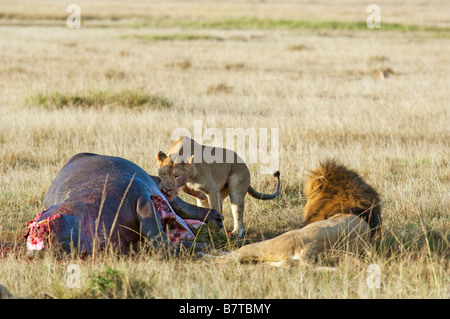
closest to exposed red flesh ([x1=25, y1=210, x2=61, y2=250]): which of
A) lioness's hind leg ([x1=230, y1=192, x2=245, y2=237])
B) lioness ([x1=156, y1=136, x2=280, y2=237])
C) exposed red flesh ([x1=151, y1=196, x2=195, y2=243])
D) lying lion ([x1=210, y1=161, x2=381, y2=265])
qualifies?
exposed red flesh ([x1=151, y1=196, x2=195, y2=243])

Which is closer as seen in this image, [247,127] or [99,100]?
[247,127]

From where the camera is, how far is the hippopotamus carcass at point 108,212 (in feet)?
13.5

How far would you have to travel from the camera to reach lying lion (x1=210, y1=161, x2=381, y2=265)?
4.46 meters

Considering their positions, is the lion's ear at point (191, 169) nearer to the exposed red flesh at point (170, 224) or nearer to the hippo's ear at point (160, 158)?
the hippo's ear at point (160, 158)

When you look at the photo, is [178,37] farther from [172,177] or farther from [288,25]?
[172,177]

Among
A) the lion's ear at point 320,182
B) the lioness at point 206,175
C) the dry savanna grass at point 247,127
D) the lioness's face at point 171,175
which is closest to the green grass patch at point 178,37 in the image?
the dry savanna grass at point 247,127

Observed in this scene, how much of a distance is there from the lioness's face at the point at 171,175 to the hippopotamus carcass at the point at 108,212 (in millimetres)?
100

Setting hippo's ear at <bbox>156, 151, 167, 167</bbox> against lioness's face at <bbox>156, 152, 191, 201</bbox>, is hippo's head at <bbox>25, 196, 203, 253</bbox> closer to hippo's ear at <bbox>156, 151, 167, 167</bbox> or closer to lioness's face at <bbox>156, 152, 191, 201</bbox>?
lioness's face at <bbox>156, 152, 191, 201</bbox>

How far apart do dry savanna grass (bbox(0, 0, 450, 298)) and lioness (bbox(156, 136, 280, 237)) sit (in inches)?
11.7

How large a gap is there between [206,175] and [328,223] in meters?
1.44

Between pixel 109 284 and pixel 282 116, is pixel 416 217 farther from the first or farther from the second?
pixel 282 116

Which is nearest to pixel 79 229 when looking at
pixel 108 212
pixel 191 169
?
pixel 108 212

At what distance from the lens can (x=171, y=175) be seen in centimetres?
545
